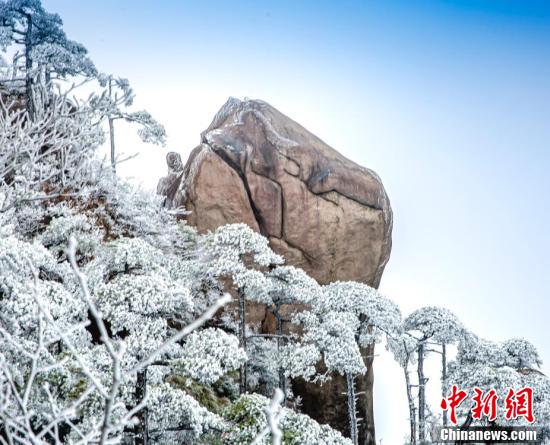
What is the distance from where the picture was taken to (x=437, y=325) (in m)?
11.4

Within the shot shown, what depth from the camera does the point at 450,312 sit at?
38.5ft

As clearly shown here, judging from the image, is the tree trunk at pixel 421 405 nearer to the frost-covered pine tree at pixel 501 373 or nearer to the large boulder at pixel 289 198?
the frost-covered pine tree at pixel 501 373

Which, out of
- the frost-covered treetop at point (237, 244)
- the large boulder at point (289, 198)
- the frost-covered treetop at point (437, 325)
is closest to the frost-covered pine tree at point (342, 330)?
the frost-covered treetop at point (437, 325)

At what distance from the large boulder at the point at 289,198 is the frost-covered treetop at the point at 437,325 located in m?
3.05

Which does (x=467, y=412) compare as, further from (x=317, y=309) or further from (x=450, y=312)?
(x=317, y=309)

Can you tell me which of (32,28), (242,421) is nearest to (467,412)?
(242,421)

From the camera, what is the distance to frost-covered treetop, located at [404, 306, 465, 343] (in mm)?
11469

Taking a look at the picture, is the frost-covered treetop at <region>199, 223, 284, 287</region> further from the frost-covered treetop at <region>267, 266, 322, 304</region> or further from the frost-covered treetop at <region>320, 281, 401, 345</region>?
the frost-covered treetop at <region>320, 281, 401, 345</region>

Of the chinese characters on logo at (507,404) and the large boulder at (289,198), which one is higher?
the large boulder at (289,198)

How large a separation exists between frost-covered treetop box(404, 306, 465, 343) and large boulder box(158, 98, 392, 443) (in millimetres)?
3051

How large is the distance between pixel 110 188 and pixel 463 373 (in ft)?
28.0

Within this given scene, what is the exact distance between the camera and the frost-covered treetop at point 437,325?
1147 cm

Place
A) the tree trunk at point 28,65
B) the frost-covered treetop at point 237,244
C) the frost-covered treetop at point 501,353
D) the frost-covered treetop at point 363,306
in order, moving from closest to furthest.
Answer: the frost-covered treetop at point 237,244, the frost-covered treetop at point 363,306, the frost-covered treetop at point 501,353, the tree trunk at point 28,65

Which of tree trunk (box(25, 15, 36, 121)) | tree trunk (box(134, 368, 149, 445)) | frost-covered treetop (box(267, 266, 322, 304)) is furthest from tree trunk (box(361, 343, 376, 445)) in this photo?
tree trunk (box(25, 15, 36, 121))
